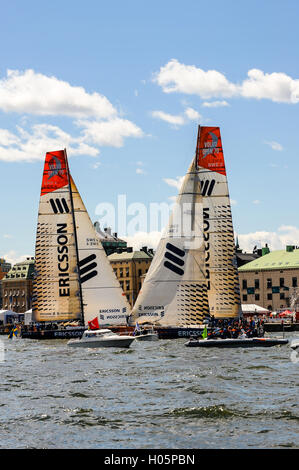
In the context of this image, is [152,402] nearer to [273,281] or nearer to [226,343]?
[226,343]

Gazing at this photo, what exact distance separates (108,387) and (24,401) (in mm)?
5198

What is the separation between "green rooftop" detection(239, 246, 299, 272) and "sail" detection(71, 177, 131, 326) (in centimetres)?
7788

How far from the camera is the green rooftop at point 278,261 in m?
147

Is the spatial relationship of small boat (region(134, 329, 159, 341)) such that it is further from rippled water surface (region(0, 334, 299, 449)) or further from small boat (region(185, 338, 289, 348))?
rippled water surface (region(0, 334, 299, 449))

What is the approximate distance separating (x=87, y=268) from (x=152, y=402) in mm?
46358

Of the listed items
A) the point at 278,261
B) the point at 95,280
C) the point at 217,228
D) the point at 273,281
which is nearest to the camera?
the point at 217,228

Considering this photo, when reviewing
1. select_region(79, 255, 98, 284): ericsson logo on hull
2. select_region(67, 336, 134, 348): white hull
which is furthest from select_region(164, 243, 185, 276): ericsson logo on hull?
select_region(67, 336, 134, 348): white hull

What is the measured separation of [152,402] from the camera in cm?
2844

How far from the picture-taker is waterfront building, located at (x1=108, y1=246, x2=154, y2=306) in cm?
18373

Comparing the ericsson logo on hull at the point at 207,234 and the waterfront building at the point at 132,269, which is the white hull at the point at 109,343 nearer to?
the ericsson logo on hull at the point at 207,234

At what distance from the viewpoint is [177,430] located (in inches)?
895

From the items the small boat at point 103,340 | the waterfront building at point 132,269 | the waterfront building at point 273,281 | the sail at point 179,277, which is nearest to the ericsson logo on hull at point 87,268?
the sail at point 179,277

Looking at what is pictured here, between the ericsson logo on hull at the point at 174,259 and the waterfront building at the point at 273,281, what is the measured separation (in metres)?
79.2

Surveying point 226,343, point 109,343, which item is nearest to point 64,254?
point 109,343
